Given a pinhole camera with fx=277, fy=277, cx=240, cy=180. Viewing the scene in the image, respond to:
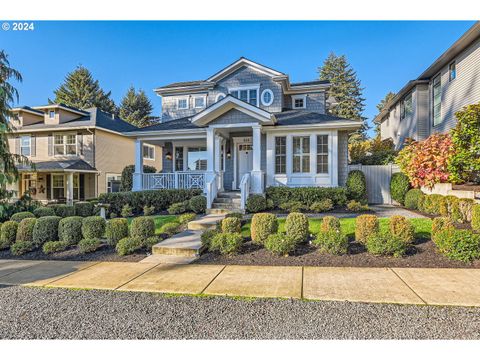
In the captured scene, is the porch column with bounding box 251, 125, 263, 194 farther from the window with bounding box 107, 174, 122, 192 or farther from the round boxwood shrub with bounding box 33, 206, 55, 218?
the window with bounding box 107, 174, 122, 192

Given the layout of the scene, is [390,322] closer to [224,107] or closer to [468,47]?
[224,107]

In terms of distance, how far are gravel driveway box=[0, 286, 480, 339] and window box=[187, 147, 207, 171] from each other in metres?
10.6

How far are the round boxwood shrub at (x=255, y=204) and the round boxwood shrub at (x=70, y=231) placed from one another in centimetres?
529

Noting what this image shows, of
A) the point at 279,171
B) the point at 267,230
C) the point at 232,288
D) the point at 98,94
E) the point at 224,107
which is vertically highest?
the point at 98,94

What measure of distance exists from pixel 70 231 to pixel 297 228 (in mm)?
5456

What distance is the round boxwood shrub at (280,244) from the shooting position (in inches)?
219

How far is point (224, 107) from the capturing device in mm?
11250

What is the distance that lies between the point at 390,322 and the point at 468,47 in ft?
40.3

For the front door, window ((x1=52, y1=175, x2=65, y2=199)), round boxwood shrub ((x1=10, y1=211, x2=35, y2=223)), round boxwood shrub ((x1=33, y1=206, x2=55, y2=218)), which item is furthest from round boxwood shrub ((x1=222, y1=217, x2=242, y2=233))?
window ((x1=52, y1=175, x2=65, y2=199))

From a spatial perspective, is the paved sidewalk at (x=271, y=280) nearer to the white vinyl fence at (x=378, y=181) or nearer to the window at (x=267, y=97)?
the white vinyl fence at (x=378, y=181)

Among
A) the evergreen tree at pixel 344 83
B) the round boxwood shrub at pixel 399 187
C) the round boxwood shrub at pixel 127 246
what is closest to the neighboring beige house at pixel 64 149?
the round boxwood shrub at pixel 127 246

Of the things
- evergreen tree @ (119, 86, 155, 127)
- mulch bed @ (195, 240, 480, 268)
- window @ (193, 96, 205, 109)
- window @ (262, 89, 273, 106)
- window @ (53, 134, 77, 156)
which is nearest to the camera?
mulch bed @ (195, 240, 480, 268)

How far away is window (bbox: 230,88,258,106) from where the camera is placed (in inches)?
546

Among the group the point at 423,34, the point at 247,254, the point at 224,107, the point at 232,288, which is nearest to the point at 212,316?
the point at 232,288
